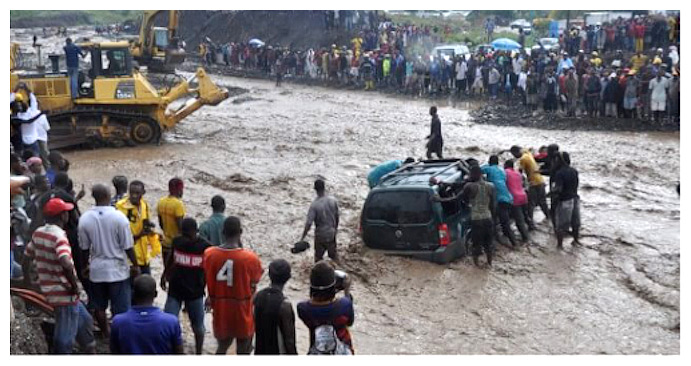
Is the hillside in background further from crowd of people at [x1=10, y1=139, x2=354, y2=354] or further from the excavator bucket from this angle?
crowd of people at [x1=10, y1=139, x2=354, y2=354]

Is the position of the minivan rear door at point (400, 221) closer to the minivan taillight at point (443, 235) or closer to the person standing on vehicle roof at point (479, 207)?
the minivan taillight at point (443, 235)

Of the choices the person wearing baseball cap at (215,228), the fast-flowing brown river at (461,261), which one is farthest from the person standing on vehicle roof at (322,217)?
the person wearing baseball cap at (215,228)

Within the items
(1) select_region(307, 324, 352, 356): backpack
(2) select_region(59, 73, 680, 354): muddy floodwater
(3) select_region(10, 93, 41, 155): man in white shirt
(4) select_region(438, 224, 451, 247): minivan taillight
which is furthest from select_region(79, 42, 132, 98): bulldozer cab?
(1) select_region(307, 324, 352, 356): backpack

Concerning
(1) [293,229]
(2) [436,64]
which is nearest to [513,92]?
(2) [436,64]

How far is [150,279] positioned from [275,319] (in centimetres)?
96

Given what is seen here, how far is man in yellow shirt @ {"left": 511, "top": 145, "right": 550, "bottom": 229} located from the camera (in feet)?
42.5

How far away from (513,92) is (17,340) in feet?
72.7

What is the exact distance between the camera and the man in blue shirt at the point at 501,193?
12172mm

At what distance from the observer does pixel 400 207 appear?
11.4 meters

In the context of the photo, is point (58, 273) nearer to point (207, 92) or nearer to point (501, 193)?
point (501, 193)

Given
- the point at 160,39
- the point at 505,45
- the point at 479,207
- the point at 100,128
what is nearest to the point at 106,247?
the point at 479,207

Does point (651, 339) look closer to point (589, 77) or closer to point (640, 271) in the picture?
point (640, 271)

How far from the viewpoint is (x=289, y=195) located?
1623cm

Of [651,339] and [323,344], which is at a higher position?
[323,344]
